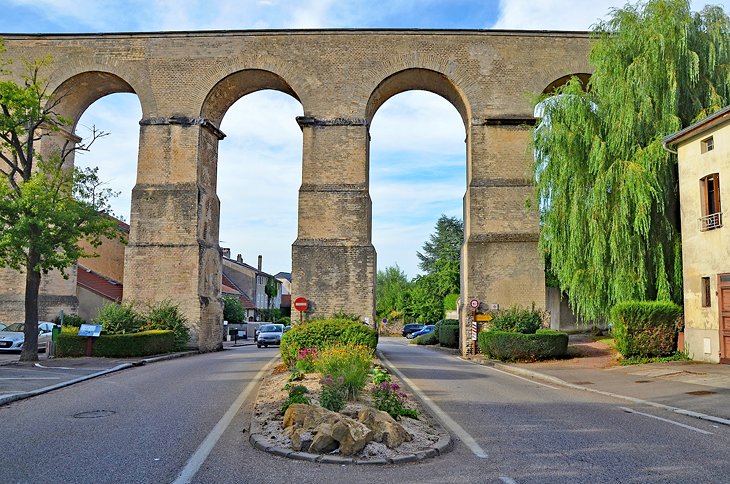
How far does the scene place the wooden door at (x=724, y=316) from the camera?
1630cm

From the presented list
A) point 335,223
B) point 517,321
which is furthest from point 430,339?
point 335,223

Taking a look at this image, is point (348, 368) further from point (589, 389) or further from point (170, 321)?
point (170, 321)

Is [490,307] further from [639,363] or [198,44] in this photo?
[198,44]

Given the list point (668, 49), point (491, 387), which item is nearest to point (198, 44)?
point (668, 49)

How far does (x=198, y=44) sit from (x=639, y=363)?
2067 centimetres

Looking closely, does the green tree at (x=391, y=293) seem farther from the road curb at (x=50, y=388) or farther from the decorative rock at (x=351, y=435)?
the decorative rock at (x=351, y=435)

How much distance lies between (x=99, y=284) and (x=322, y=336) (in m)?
24.6

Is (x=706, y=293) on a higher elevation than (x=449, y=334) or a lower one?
higher

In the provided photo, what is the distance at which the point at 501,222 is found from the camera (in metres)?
24.2

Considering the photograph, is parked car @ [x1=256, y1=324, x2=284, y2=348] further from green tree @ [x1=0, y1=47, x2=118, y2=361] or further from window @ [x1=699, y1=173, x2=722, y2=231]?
window @ [x1=699, y1=173, x2=722, y2=231]

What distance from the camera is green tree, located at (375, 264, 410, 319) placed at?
7281cm

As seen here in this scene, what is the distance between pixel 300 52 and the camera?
83.0 ft

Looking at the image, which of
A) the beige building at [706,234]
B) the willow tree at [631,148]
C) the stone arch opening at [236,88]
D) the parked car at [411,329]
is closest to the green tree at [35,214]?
the stone arch opening at [236,88]

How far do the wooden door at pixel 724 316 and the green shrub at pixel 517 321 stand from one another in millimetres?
6771
